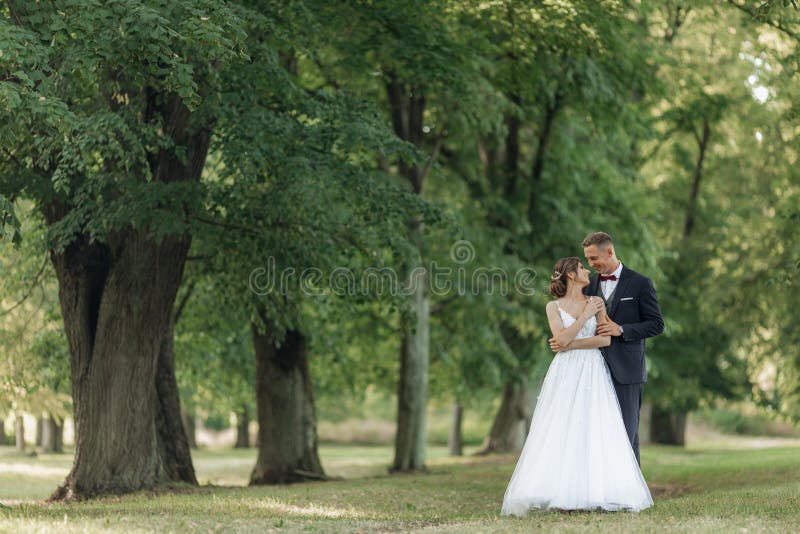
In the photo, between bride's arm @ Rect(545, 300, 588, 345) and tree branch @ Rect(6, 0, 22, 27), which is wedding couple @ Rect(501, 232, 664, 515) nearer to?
bride's arm @ Rect(545, 300, 588, 345)

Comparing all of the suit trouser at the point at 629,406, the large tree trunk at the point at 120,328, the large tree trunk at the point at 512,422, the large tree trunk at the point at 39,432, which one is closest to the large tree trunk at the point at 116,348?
the large tree trunk at the point at 120,328

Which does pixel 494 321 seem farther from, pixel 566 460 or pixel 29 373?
pixel 566 460

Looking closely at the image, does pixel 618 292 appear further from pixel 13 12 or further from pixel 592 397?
pixel 13 12

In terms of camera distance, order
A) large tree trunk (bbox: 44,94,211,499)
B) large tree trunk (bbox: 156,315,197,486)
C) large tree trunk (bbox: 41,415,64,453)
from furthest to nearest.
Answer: large tree trunk (bbox: 41,415,64,453)
large tree trunk (bbox: 156,315,197,486)
large tree trunk (bbox: 44,94,211,499)

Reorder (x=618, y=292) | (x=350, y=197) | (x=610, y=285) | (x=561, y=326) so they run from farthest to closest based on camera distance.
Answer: (x=350, y=197) → (x=610, y=285) → (x=618, y=292) → (x=561, y=326)

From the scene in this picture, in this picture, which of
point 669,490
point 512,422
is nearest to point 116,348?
point 669,490

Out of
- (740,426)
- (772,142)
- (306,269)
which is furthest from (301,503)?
(740,426)

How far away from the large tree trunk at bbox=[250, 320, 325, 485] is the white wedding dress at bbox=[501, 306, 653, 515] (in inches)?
423

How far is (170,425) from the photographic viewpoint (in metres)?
16.9

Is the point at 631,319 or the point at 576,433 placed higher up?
the point at 631,319

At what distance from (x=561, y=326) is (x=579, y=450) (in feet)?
3.92

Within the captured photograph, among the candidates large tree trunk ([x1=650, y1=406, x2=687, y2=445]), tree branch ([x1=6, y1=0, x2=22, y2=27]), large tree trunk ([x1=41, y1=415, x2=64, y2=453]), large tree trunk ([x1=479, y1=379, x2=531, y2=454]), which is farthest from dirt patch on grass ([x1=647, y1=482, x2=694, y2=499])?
large tree trunk ([x1=41, y1=415, x2=64, y2=453])

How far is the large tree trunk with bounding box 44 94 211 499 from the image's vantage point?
562 inches

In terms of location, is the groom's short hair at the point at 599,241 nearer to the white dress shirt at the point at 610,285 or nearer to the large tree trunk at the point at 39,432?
the white dress shirt at the point at 610,285
